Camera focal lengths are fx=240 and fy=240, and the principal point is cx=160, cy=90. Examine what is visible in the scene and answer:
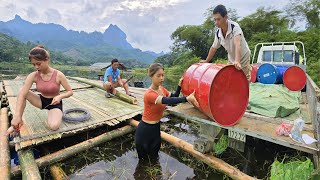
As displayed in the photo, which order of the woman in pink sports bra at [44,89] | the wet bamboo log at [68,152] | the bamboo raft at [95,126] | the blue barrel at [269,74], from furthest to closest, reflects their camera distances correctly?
the blue barrel at [269,74], the woman in pink sports bra at [44,89], the wet bamboo log at [68,152], the bamboo raft at [95,126]

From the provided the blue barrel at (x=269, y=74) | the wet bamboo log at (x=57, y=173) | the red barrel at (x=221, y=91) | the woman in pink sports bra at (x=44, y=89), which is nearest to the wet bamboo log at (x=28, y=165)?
the wet bamboo log at (x=57, y=173)

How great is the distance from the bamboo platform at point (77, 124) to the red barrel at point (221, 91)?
2.43m

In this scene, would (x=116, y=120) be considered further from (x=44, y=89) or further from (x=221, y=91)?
(x=221, y=91)

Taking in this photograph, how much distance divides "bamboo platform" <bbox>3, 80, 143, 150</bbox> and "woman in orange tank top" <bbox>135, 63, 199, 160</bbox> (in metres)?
1.34

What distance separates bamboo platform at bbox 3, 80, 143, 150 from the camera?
4312 millimetres

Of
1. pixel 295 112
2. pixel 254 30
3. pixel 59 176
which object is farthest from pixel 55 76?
pixel 254 30

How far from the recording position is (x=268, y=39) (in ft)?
90.8

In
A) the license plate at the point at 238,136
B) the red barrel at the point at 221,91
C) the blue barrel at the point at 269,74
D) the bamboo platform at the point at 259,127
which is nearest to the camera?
the bamboo platform at the point at 259,127

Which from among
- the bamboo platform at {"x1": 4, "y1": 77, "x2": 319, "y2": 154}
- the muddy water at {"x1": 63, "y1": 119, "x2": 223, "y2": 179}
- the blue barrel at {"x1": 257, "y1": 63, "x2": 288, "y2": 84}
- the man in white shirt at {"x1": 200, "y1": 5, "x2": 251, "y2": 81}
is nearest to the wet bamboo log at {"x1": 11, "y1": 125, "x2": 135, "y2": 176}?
the muddy water at {"x1": 63, "y1": 119, "x2": 223, "y2": 179}

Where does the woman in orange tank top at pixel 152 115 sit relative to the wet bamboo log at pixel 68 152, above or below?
above

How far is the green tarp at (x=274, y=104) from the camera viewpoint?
4902 millimetres

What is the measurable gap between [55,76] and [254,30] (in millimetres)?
33164

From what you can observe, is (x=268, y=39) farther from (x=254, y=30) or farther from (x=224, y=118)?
(x=224, y=118)

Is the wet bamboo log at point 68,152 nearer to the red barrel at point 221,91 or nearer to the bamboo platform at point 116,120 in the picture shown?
the bamboo platform at point 116,120
